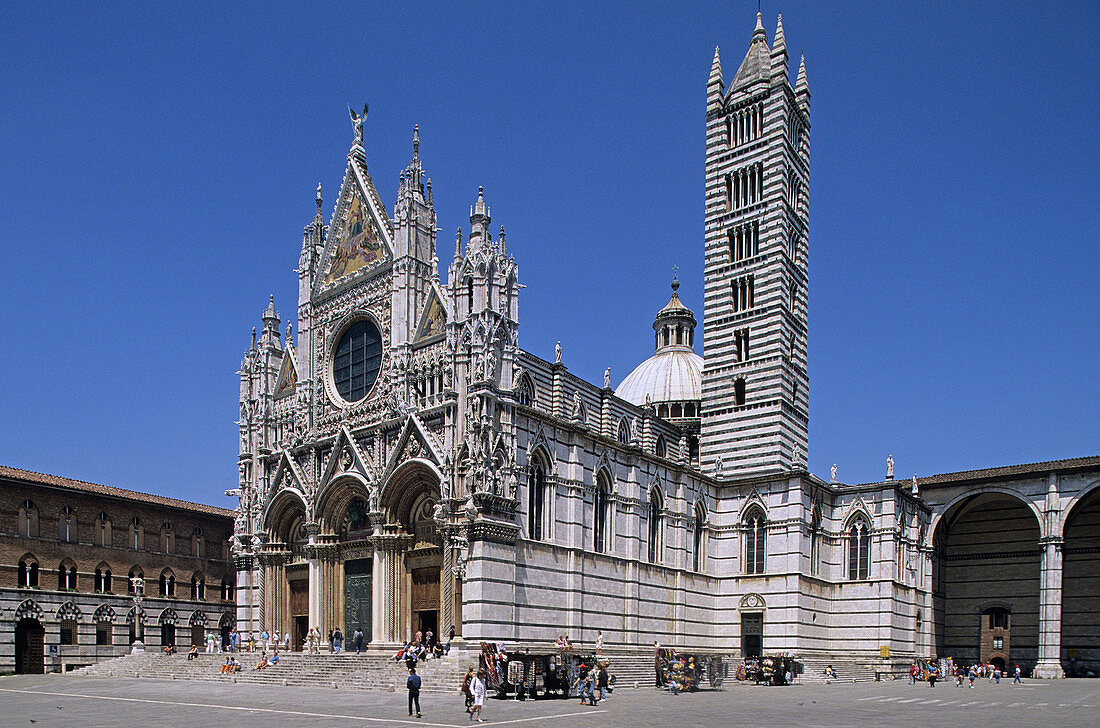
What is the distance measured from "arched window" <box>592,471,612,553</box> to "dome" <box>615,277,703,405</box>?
18.7 m

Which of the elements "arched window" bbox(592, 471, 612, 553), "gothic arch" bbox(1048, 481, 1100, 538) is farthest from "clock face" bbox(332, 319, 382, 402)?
"gothic arch" bbox(1048, 481, 1100, 538)

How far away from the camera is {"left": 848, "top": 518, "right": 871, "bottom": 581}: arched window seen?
5178 centimetres

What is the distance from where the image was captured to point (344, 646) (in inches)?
1645

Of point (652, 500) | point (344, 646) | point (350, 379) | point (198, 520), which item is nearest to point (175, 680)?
point (344, 646)

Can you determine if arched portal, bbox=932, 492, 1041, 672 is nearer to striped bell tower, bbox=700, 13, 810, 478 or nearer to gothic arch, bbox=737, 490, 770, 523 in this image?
gothic arch, bbox=737, 490, 770, 523

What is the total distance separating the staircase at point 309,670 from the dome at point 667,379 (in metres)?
31.8

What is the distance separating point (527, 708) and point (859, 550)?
95.4 ft

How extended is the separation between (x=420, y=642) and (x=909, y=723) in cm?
1935

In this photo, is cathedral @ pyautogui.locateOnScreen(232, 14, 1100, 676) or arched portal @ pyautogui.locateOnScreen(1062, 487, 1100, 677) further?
arched portal @ pyautogui.locateOnScreen(1062, 487, 1100, 677)

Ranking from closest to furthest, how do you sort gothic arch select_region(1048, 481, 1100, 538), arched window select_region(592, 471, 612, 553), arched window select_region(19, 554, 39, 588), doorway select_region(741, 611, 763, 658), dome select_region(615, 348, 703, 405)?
1. arched window select_region(592, 471, 612, 553)
2. arched window select_region(19, 554, 39, 588)
3. doorway select_region(741, 611, 763, 658)
4. gothic arch select_region(1048, 481, 1100, 538)
5. dome select_region(615, 348, 703, 405)

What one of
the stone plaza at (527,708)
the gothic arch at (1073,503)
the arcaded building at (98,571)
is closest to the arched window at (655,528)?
the stone plaza at (527,708)

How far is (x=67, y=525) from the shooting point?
4897cm

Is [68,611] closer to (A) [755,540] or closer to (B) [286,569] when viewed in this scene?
(B) [286,569]

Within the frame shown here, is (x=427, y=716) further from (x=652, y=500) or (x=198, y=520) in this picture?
(x=198, y=520)
